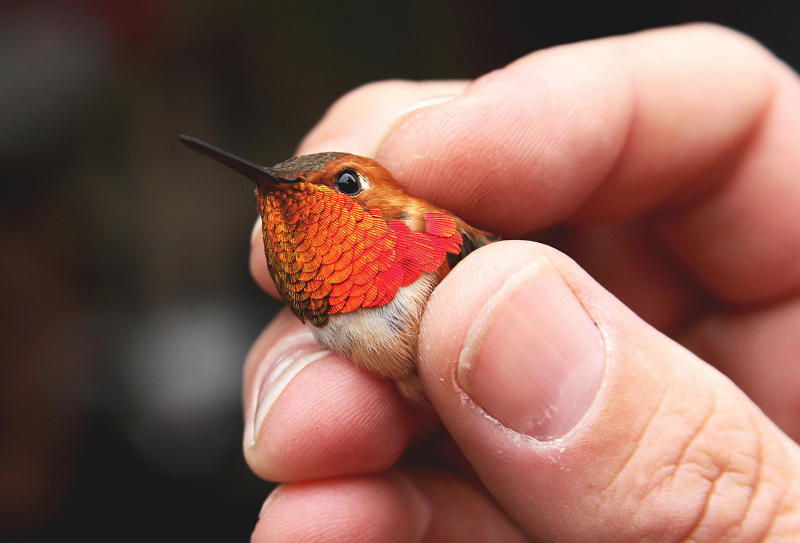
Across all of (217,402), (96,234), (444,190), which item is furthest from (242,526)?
(444,190)

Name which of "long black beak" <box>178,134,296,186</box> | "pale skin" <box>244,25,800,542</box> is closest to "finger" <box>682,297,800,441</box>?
"pale skin" <box>244,25,800,542</box>

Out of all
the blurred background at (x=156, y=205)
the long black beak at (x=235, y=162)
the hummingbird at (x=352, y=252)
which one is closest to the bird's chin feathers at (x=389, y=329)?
the hummingbird at (x=352, y=252)

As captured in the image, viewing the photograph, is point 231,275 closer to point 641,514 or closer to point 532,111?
point 532,111

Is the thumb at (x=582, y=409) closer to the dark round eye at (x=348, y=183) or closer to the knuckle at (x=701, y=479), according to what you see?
the knuckle at (x=701, y=479)

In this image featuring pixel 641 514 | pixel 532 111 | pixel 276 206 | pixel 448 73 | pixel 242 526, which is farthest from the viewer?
pixel 448 73

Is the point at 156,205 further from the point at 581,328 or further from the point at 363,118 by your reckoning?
the point at 581,328

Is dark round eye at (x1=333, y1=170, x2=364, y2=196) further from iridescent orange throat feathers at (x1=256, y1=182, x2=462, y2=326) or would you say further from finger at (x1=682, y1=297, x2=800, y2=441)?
finger at (x1=682, y1=297, x2=800, y2=441)
